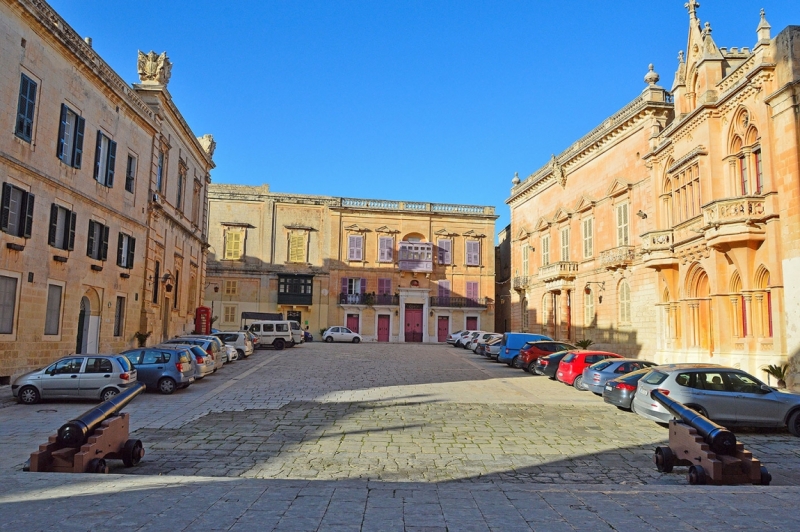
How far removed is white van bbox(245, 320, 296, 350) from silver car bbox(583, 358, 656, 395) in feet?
74.0

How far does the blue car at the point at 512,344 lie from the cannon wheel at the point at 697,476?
18925mm

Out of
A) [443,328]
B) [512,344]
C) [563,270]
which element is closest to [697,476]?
[512,344]

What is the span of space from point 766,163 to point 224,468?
18.4 meters

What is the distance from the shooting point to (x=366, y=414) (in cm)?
1354

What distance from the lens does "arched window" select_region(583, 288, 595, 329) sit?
111 ft

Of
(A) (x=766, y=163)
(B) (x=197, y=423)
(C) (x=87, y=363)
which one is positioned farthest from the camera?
(A) (x=766, y=163)

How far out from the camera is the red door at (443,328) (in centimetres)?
5269

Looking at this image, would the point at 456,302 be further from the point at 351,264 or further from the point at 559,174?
the point at 559,174

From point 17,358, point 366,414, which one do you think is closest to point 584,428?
point 366,414

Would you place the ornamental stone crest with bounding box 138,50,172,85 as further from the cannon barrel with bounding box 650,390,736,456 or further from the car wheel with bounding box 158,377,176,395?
the cannon barrel with bounding box 650,390,736,456

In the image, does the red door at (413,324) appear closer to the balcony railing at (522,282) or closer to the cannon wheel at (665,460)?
the balcony railing at (522,282)

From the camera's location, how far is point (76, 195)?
66.9 feet

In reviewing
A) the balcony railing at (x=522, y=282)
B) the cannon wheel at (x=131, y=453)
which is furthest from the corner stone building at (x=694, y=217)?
the cannon wheel at (x=131, y=453)

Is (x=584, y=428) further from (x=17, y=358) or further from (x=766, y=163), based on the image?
(x=17, y=358)
